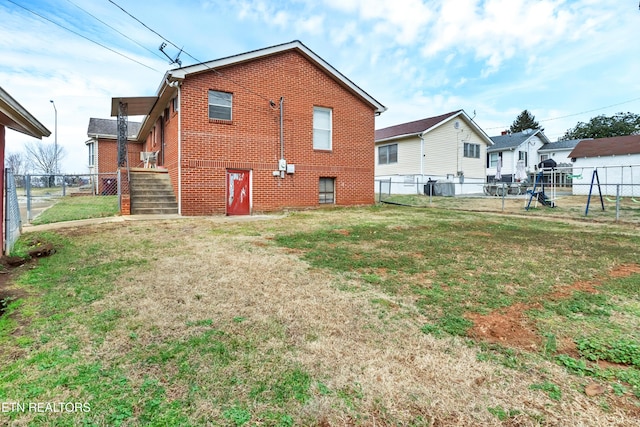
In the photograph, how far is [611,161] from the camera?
2683 centimetres

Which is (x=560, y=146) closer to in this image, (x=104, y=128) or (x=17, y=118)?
(x=104, y=128)

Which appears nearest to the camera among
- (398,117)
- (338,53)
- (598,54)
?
(338,53)

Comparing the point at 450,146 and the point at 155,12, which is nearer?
the point at 155,12

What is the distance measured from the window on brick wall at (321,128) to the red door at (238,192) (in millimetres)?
3328

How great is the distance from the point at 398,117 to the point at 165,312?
4196 centimetres

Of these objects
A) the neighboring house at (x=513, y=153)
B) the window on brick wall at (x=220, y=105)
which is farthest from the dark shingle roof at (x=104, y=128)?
the neighboring house at (x=513, y=153)

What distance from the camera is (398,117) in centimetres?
4178

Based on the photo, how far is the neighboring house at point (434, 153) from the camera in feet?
84.3

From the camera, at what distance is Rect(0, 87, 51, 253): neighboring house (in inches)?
187

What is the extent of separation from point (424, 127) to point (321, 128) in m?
14.2

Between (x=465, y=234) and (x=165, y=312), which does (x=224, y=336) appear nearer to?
(x=165, y=312)

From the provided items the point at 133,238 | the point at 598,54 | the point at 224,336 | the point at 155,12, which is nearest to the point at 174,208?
the point at 133,238

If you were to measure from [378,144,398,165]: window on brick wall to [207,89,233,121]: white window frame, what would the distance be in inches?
700

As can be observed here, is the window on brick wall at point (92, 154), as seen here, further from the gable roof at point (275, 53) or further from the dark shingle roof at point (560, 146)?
the dark shingle roof at point (560, 146)
